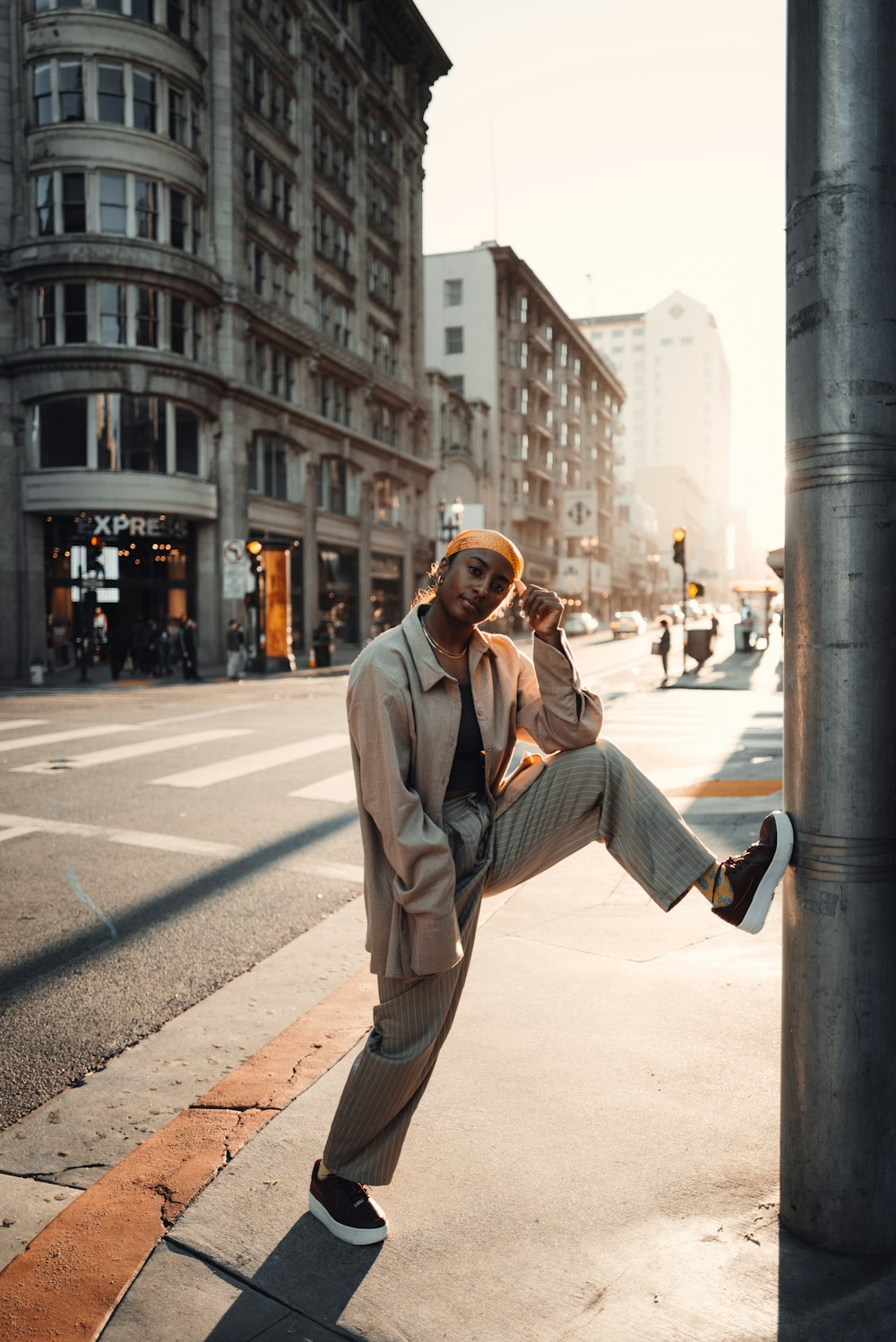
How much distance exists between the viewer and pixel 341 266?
4759 cm

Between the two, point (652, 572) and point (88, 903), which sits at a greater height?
point (652, 572)

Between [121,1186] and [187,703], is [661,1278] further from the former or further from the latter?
[187,703]

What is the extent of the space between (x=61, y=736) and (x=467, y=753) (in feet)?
42.4

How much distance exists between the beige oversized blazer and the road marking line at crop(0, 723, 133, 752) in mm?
11577

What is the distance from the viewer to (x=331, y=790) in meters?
10.5

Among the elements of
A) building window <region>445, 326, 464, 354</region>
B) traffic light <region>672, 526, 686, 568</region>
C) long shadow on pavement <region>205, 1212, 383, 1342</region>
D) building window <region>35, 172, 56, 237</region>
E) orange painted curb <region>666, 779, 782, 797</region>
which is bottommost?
long shadow on pavement <region>205, 1212, 383, 1342</region>

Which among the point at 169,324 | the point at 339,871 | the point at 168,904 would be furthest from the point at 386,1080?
the point at 169,324

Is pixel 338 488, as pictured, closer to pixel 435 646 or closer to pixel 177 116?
pixel 177 116

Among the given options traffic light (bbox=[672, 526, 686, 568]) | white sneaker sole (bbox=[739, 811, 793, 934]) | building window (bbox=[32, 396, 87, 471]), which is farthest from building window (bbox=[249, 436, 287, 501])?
white sneaker sole (bbox=[739, 811, 793, 934])

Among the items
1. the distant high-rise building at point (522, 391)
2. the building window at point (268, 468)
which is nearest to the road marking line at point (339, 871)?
the building window at point (268, 468)

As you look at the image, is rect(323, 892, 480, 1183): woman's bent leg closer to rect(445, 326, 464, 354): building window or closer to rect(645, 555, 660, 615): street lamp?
rect(445, 326, 464, 354): building window

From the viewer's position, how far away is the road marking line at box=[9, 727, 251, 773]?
467 inches

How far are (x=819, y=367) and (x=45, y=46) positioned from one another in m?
36.8

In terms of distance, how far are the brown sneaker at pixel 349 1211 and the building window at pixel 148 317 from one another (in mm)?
34219
